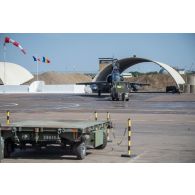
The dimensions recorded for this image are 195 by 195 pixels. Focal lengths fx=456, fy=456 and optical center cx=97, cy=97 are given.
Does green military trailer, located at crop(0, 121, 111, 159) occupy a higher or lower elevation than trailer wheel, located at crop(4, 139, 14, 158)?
higher

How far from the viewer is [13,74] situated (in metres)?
148

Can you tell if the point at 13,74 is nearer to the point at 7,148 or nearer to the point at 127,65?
the point at 127,65

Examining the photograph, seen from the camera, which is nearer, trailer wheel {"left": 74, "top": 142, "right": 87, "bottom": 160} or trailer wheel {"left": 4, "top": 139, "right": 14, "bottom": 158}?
trailer wheel {"left": 74, "top": 142, "right": 87, "bottom": 160}

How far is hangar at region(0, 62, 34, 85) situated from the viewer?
13950cm

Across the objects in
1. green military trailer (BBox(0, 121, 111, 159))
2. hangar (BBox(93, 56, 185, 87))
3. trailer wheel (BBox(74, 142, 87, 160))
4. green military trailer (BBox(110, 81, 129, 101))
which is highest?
hangar (BBox(93, 56, 185, 87))

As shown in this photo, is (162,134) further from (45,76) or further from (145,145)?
(45,76)

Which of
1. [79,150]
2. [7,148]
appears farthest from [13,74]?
[79,150]

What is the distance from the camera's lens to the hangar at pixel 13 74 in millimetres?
139500

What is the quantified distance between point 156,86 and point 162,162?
16099 centimetres

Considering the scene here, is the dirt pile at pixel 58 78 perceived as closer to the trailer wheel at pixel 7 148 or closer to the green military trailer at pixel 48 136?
the trailer wheel at pixel 7 148

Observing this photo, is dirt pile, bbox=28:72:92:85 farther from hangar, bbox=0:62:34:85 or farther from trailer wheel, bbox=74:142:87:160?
trailer wheel, bbox=74:142:87:160

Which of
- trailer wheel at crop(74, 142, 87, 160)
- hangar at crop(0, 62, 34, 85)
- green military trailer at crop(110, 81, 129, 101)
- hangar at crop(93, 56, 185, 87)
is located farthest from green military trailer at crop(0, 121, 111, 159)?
hangar at crop(0, 62, 34, 85)

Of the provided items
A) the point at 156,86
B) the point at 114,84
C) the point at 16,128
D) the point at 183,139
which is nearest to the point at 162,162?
the point at 16,128

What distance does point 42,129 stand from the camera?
14445 mm
